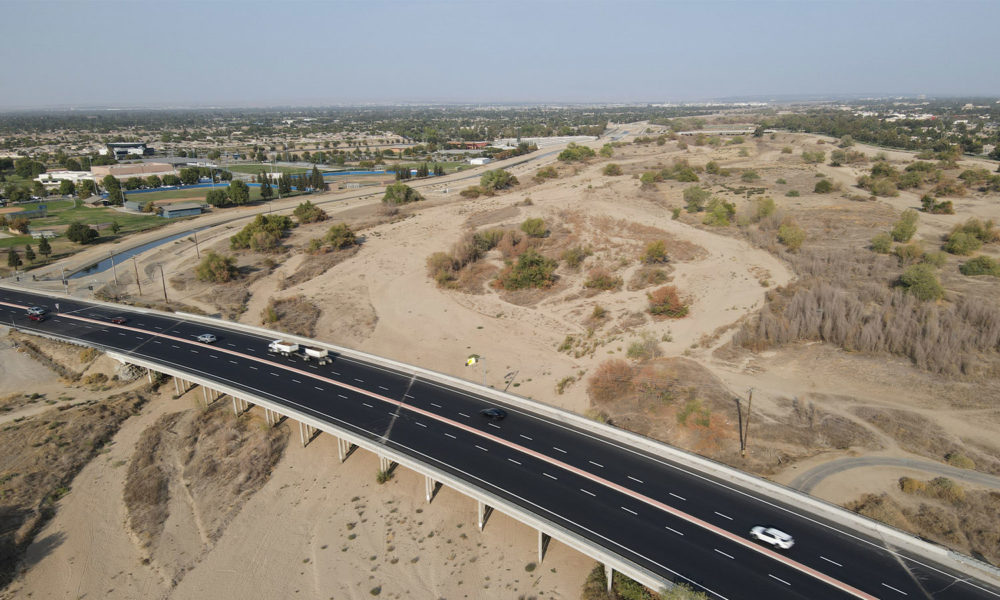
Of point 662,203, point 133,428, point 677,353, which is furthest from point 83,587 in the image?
point 662,203

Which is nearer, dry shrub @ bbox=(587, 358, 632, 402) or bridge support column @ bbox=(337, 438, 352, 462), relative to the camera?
bridge support column @ bbox=(337, 438, 352, 462)

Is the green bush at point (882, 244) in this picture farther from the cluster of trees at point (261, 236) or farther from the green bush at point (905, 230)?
the cluster of trees at point (261, 236)

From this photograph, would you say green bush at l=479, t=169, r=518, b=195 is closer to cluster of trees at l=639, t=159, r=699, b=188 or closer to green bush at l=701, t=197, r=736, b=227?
cluster of trees at l=639, t=159, r=699, b=188

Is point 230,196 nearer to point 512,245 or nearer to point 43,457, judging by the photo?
point 512,245

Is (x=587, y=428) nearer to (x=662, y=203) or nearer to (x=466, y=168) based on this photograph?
(x=662, y=203)

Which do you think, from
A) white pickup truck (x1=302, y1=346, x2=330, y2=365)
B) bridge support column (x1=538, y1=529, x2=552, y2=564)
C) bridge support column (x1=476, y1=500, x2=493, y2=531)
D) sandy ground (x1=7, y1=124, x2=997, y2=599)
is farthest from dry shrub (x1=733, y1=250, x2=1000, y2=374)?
white pickup truck (x1=302, y1=346, x2=330, y2=365)

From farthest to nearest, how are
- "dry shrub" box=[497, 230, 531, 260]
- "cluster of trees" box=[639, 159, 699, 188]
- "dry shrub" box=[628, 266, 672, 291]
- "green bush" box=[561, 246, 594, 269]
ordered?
"cluster of trees" box=[639, 159, 699, 188] < "dry shrub" box=[497, 230, 531, 260] < "green bush" box=[561, 246, 594, 269] < "dry shrub" box=[628, 266, 672, 291]
